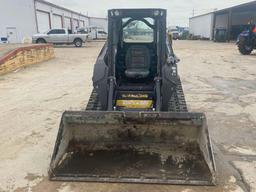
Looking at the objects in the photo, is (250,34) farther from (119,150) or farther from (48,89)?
(119,150)

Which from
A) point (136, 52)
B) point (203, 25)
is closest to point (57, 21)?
point (203, 25)

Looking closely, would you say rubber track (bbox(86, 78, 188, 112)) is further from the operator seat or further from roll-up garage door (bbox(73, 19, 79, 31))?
roll-up garage door (bbox(73, 19, 79, 31))

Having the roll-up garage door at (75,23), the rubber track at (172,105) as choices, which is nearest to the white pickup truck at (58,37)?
the rubber track at (172,105)

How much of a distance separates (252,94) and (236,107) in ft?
4.93

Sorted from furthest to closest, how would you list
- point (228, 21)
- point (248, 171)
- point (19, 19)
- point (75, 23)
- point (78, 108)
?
1. point (75, 23)
2. point (228, 21)
3. point (19, 19)
4. point (78, 108)
5. point (248, 171)

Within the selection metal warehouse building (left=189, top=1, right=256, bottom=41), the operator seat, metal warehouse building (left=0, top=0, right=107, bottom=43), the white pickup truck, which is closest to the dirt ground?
the operator seat

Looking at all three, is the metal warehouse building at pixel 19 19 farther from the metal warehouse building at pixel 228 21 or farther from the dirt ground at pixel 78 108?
the metal warehouse building at pixel 228 21

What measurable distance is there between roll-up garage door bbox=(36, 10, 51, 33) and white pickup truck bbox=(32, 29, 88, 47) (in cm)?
679

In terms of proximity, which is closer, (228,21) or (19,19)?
(19,19)

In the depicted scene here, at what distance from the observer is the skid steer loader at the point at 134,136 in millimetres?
3303

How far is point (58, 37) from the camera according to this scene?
81.1ft

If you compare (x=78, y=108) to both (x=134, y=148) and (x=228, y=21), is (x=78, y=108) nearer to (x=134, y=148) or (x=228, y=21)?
(x=134, y=148)

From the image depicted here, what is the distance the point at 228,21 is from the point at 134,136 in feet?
112

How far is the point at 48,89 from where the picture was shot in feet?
26.9
